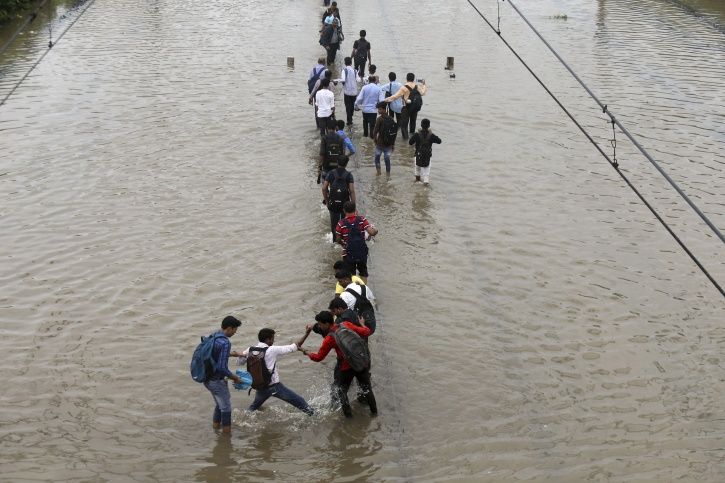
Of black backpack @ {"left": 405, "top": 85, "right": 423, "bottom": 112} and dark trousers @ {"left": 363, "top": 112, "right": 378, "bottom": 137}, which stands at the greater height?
black backpack @ {"left": 405, "top": 85, "right": 423, "bottom": 112}

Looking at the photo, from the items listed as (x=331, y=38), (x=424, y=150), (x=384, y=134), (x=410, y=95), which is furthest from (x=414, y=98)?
(x=331, y=38)

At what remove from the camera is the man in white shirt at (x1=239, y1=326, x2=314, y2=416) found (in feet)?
27.3

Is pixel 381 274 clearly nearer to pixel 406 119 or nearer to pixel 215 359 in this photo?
pixel 215 359

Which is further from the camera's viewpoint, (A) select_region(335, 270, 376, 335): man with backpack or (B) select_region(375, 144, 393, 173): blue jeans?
(B) select_region(375, 144, 393, 173): blue jeans

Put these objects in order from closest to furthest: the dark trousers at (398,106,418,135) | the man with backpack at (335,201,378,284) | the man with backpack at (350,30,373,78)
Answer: the man with backpack at (335,201,378,284)
the dark trousers at (398,106,418,135)
the man with backpack at (350,30,373,78)

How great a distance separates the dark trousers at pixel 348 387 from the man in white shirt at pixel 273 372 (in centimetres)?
37

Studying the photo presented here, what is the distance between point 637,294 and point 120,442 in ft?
22.8

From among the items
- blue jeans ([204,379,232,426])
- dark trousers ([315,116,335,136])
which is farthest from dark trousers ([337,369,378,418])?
dark trousers ([315,116,335,136])

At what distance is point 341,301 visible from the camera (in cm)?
880

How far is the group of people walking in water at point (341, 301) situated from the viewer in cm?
827

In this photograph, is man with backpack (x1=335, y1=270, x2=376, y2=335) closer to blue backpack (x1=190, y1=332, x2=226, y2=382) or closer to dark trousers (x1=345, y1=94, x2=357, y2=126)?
blue backpack (x1=190, y1=332, x2=226, y2=382)

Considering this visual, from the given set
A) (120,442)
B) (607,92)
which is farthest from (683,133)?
(120,442)

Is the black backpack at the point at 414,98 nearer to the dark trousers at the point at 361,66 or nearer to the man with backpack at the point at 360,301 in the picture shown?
the dark trousers at the point at 361,66

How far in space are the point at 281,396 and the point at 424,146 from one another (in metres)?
7.19
